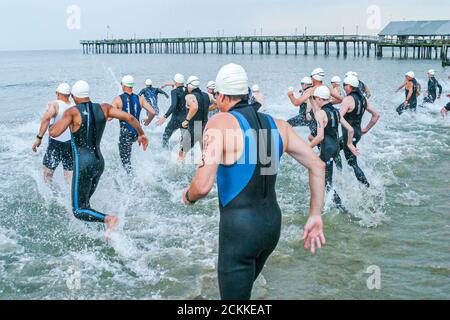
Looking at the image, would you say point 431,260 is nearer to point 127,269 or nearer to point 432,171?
point 127,269

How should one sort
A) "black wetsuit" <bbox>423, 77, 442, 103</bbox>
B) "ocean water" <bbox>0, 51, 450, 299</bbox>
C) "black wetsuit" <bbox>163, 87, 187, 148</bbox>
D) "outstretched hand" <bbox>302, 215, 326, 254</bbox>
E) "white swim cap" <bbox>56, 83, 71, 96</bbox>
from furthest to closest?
1. "black wetsuit" <bbox>423, 77, 442, 103</bbox>
2. "black wetsuit" <bbox>163, 87, 187, 148</bbox>
3. "white swim cap" <bbox>56, 83, 71, 96</bbox>
4. "ocean water" <bbox>0, 51, 450, 299</bbox>
5. "outstretched hand" <bbox>302, 215, 326, 254</bbox>

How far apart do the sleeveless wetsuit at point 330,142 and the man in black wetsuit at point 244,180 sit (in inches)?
172

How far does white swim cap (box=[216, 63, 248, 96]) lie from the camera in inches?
Result: 130

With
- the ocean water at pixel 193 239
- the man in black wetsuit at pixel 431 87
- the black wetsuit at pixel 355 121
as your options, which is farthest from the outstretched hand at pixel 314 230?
the man in black wetsuit at pixel 431 87

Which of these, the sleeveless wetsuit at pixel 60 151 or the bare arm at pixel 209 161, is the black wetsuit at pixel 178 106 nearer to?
the sleeveless wetsuit at pixel 60 151

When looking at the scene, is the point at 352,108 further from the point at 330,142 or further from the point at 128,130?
the point at 128,130

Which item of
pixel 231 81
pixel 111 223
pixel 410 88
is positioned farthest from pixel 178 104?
pixel 410 88

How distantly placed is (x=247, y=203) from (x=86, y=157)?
3.54m

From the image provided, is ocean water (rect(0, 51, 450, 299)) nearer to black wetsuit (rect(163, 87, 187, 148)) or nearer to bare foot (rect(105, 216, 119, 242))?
bare foot (rect(105, 216, 119, 242))

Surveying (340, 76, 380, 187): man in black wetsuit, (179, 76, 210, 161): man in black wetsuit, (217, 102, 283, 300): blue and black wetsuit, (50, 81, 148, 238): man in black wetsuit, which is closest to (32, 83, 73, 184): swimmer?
(50, 81, 148, 238): man in black wetsuit

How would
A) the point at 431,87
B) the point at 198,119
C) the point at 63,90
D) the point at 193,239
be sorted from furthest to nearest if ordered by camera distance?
1. the point at 431,87
2. the point at 198,119
3. the point at 63,90
4. the point at 193,239

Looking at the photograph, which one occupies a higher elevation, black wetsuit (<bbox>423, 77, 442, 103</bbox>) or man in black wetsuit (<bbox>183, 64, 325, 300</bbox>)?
man in black wetsuit (<bbox>183, 64, 325, 300</bbox>)

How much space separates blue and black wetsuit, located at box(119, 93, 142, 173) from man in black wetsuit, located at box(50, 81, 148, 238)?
2.62m

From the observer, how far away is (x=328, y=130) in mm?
7727
